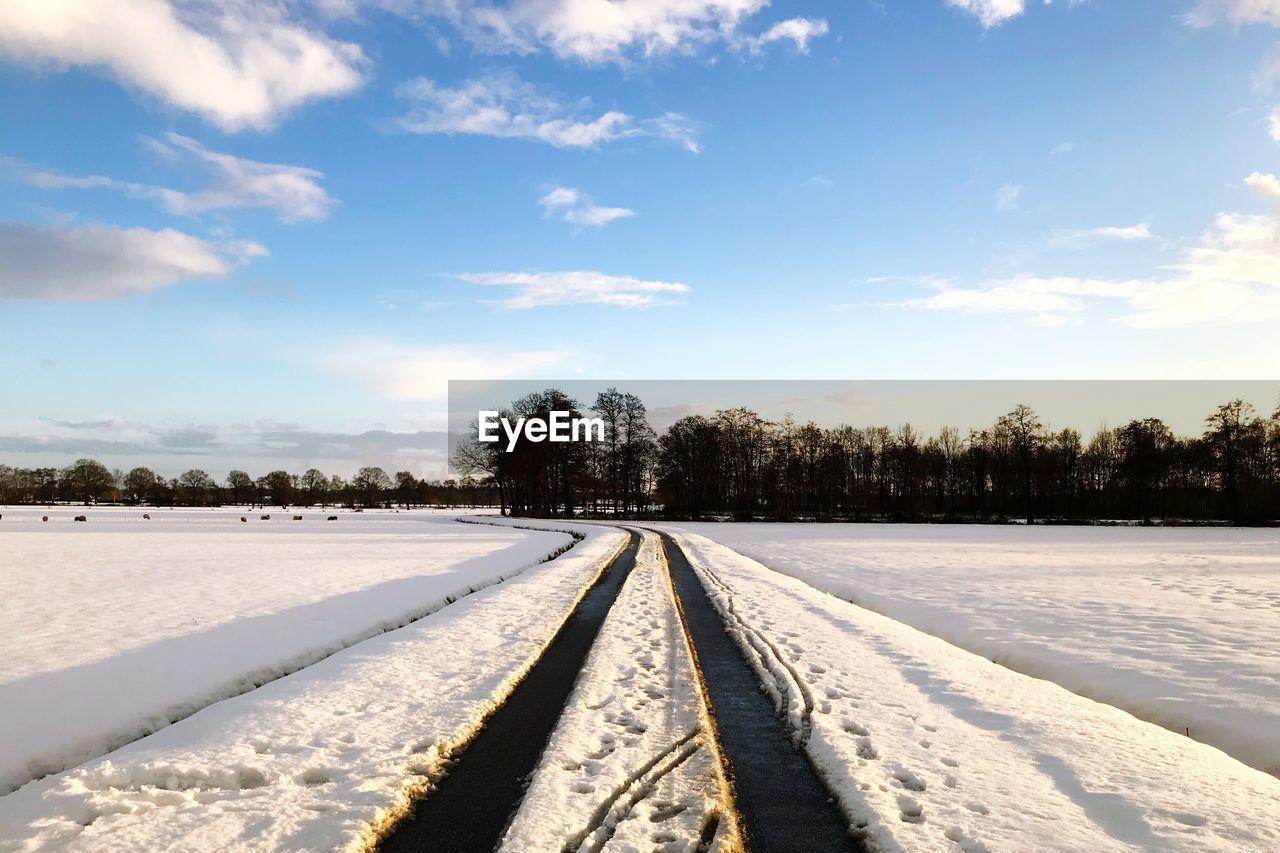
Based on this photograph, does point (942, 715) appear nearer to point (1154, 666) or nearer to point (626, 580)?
point (1154, 666)

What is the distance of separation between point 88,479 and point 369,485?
170 feet

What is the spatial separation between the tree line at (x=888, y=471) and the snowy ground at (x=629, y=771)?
67172mm

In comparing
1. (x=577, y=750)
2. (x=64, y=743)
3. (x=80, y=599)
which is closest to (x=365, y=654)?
(x=64, y=743)

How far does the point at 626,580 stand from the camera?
741 inches

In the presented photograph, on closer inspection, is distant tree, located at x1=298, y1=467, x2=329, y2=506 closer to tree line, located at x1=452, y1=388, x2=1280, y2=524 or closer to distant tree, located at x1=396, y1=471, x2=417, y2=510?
distant tree, located at x1=396, y1=471, x2=417, y2=510

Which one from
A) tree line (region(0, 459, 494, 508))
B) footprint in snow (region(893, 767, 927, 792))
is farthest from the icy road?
tree line (region(0, 459, 494, 508))

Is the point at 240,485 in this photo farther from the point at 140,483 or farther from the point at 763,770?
the point at 763,770

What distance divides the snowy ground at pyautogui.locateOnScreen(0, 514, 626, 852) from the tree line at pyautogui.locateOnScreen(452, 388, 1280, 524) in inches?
2631

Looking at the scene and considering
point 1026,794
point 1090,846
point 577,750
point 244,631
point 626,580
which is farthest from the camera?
point 626,580

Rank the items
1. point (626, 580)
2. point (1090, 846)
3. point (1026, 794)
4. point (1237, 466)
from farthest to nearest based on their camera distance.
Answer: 1. point (1237, 466)
2. point (626, 580)
3. point (1026, 794)
4. point (1090, 846)

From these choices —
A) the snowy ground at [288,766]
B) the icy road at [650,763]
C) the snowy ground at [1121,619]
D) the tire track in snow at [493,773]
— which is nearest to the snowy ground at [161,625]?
the icy road at [650,763]

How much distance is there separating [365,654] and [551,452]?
215 feet

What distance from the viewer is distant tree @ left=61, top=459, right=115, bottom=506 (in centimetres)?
13862

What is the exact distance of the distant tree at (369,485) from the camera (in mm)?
153625
